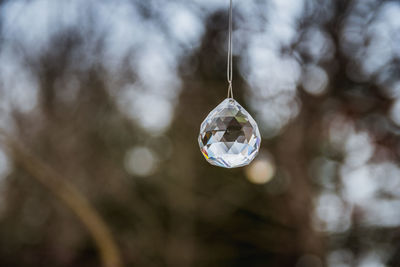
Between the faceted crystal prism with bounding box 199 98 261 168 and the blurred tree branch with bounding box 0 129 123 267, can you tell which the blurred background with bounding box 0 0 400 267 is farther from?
the faceted crystal prism with bounding box 199 98 261 168

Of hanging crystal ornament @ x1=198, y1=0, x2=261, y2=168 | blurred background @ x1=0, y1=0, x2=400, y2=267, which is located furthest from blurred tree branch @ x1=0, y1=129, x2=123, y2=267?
hanging crystal ornament @ x1=198, y1=0, x2=261, y2=168

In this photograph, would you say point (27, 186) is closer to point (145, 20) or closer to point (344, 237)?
point (145, 20)

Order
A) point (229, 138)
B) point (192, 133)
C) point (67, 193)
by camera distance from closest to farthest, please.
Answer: point (229, 138)
point (67, 193)
point (192, 133)

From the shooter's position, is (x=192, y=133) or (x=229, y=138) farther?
(x=192, y=133)

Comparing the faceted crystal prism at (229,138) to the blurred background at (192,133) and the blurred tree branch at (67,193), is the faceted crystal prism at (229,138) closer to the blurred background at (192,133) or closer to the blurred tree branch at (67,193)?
the blurred background at (192,133)

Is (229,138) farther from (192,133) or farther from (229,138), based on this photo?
(192,133)

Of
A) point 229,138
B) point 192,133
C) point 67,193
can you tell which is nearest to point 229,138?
point 229,138
